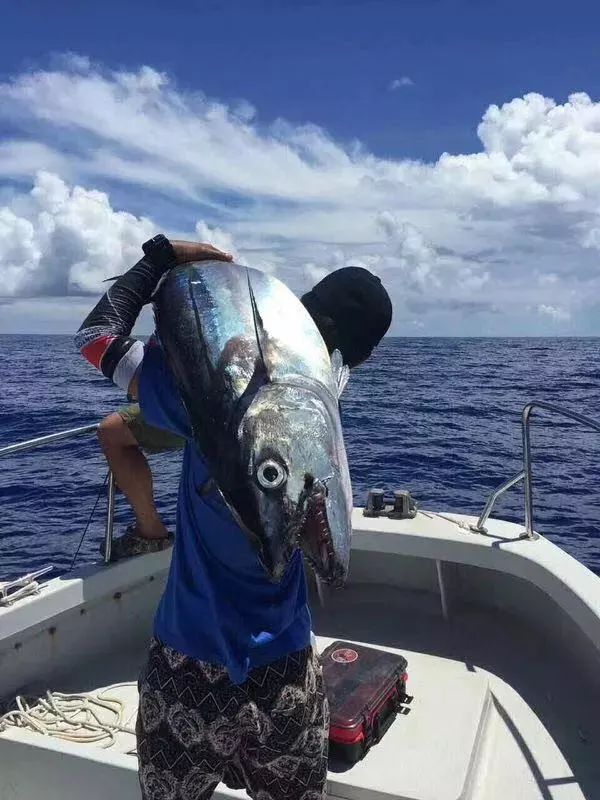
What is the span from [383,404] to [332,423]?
27913 mm

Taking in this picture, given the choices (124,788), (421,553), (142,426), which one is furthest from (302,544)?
(421,553)

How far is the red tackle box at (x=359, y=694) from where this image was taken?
3076 mm

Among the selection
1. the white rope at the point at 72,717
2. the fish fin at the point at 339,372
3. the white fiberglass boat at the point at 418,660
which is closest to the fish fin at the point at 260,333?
the fish fin at the point at 339,372

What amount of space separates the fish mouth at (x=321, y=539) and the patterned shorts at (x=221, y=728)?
22.6 inches

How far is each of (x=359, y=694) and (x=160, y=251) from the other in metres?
2.39

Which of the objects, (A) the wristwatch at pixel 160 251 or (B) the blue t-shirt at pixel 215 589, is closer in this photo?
(B) the blue t-shirt at pixel 215 589

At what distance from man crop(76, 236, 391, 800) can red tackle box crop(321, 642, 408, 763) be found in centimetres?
123

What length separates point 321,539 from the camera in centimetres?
142

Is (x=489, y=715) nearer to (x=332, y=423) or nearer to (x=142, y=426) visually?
(x=142, y=426)

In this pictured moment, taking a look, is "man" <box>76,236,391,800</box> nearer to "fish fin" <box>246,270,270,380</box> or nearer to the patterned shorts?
the patterned shorts

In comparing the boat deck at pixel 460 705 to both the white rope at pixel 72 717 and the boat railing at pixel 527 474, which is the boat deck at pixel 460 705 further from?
the boat railing at pixel 527 474

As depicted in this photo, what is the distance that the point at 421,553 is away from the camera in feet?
14.3

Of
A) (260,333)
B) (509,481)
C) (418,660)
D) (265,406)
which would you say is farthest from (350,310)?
(418,660)

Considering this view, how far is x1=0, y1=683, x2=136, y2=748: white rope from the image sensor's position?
132 inches
